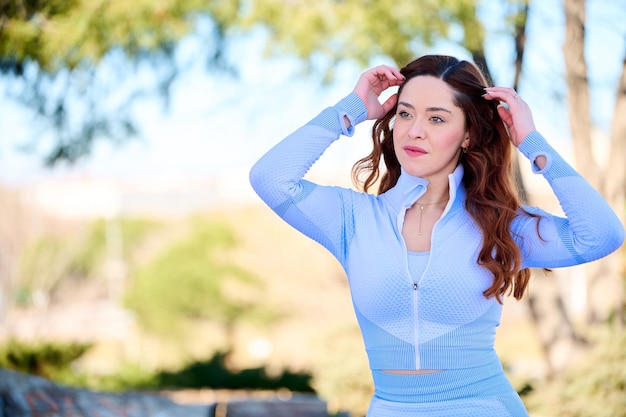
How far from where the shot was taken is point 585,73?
7.69m

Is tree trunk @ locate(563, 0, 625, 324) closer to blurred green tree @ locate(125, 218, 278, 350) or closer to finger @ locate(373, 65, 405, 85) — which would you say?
finger @ locate(373, 65, 405, 85)

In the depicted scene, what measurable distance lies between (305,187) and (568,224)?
669 mm

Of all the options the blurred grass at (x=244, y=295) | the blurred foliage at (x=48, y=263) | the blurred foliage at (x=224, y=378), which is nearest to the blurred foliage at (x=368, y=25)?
the blurred foliage at (x=224, y=378)

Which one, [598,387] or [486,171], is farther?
[598,387]

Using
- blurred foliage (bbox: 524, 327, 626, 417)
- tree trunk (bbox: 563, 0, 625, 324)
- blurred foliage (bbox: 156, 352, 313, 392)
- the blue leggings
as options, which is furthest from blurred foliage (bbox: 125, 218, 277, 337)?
the blue leggings

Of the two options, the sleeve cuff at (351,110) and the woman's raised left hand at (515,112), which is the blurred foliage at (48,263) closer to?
the sleeve cuff at (351,110)

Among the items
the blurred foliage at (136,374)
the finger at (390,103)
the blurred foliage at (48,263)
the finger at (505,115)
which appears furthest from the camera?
the blurred foliage at (48,263)

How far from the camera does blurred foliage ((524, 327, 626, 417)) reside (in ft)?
20.9

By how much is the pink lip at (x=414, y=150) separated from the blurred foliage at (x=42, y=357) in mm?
8728

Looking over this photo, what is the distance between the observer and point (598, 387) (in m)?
6.48

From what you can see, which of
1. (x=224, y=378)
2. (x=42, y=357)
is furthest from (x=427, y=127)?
(x=42, y=357)

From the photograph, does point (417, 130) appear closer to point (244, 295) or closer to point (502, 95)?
point (502, 95)

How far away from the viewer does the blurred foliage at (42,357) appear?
10.3m

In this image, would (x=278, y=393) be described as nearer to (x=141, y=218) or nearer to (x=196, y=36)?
(x=196, y=36)
